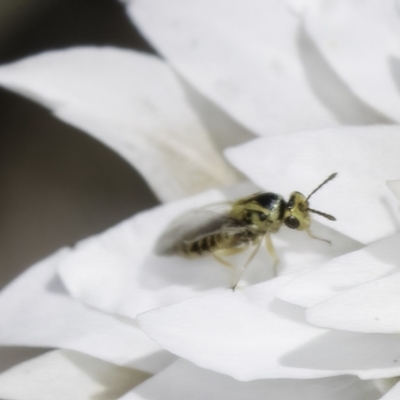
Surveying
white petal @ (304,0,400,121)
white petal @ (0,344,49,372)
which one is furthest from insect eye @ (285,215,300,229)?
white petal @ (0,344,49,372)

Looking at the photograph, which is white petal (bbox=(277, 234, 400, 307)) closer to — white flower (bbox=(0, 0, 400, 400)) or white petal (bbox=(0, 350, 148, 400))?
white flower (bbox=(0, 0, 400, 400))

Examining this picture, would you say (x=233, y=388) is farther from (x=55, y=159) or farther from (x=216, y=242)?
(x=55, y=159)

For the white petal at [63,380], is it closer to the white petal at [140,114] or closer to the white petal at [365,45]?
the white petal at [140,114]

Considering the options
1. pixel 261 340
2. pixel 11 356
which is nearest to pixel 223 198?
pixel 261 340

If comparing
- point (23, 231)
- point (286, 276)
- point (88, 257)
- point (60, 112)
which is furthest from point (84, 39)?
point (286, 276)

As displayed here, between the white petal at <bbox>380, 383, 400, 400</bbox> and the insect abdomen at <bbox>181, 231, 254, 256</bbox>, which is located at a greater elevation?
the insect abdomen at <bbox>181, 231, 254, 256</bbox>

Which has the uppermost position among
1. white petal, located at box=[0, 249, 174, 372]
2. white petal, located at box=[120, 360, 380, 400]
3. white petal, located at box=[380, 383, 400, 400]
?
white petal, located at box=[0, 249, 174, 372]

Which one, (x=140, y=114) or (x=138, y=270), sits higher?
(x=140, y=114)
